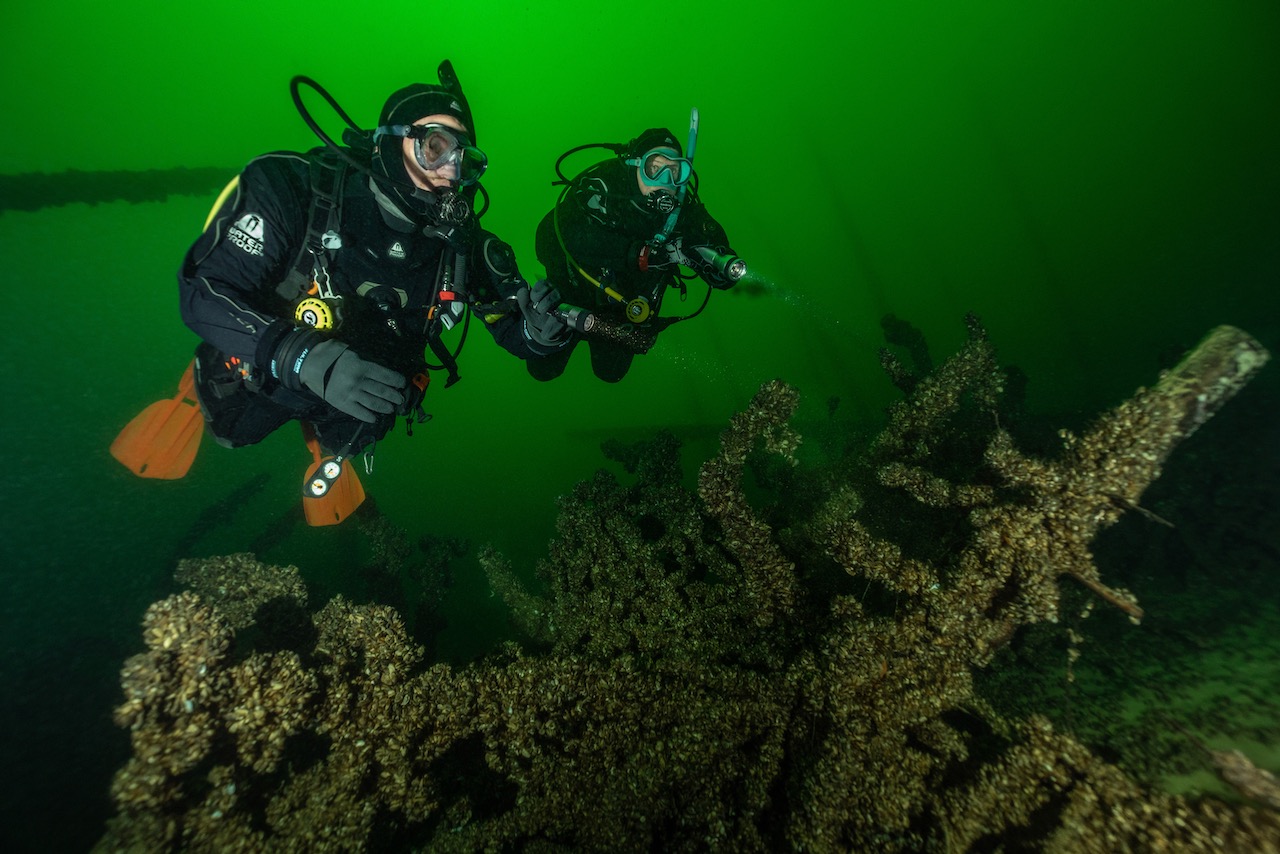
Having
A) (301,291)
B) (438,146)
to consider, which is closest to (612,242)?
(438,146)

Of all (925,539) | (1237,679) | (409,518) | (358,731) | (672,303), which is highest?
(672,303)

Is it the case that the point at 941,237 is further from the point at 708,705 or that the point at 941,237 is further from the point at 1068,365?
the point at 708,705

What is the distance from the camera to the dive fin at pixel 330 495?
413 centimetres

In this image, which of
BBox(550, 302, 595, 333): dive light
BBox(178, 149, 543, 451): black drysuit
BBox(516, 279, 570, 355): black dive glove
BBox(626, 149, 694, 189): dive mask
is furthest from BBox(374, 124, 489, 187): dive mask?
BBox(626, 149, 694, 189): dive mask

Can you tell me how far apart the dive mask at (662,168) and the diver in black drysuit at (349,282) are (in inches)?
82.0

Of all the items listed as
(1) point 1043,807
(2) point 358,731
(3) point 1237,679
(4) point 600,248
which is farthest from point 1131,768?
(4) point 600,248

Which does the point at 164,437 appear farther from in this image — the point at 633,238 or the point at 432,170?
the point at 633,238

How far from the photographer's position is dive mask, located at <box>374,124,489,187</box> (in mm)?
3543

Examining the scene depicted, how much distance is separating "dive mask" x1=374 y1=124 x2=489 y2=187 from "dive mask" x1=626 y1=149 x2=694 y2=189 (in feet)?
7.41

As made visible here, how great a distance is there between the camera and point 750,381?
36938 millimetres

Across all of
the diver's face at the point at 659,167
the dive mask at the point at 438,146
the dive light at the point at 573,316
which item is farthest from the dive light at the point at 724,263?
the dive mask at the point at 438,146

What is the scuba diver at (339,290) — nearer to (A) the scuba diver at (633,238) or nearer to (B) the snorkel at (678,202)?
(A) the scuba diver at (633,238)

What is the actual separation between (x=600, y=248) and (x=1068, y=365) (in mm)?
16577

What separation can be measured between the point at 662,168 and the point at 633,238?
785mm
